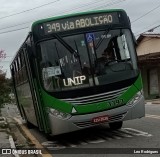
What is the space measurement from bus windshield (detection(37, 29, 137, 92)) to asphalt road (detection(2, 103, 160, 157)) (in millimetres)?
1562

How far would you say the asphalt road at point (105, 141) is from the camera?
419 inches

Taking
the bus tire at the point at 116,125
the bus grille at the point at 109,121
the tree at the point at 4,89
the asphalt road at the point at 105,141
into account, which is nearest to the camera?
the asphalt road at the point at 105,141

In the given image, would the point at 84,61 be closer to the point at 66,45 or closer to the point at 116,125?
the point at 66,45

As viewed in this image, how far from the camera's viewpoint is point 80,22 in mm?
12250

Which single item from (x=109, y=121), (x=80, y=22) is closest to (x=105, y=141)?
(x=109, y=121)

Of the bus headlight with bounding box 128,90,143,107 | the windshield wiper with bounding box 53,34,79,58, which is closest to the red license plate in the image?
the bus headlight with bounding box 128,90,143,107

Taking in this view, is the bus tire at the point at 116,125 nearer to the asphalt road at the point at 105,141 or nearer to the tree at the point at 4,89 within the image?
the asphalt road at the point at 105,141

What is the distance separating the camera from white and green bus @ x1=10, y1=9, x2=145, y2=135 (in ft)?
38.3

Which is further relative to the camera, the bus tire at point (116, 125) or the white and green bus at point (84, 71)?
the bus tire at point (116, 125)

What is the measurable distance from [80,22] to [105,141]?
319cm

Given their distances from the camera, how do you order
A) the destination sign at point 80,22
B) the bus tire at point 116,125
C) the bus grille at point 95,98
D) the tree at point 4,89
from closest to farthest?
the bus grille at point 95,98, the destination sign at point 80,22, the bus tire at point 116,125, the tree at point 4,89

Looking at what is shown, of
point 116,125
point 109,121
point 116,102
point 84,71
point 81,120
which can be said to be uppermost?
point 84,71

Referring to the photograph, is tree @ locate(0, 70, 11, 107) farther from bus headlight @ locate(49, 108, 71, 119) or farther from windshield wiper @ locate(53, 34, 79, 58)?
bus headlight @ locate(49, 108, 71, 119)

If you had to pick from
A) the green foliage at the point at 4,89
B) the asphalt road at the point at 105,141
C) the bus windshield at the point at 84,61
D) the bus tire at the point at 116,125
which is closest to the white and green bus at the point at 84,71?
the bus windshield at the point at 84,61
